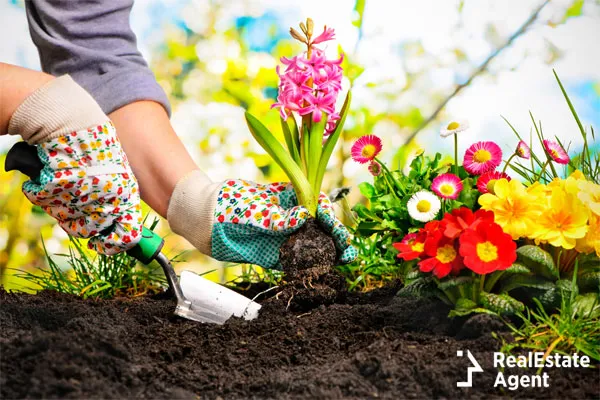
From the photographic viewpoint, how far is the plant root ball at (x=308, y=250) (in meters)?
1.71

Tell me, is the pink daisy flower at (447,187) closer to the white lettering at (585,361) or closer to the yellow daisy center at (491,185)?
the yellow daisy center at (491,185)

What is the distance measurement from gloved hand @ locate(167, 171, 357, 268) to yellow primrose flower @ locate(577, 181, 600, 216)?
0.59 metres

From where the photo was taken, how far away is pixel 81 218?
1660 mm

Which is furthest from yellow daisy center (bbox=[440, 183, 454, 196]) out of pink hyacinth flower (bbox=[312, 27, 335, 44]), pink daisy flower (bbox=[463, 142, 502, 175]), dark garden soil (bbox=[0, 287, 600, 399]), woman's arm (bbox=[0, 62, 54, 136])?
woman's arm (bbox=[0, 62, 54, 136])

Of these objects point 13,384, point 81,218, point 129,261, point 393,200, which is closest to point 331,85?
point 393,200

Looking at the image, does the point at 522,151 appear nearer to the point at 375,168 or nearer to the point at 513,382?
the point at 375,168

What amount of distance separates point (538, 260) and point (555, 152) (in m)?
0.35

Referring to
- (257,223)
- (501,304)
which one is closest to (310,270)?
(257,223)

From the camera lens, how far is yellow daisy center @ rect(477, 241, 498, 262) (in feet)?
4.16

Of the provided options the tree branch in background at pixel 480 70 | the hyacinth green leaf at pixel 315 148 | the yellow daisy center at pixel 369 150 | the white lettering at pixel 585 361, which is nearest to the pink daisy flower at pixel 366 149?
the yellow daisy center at pixel 369 150

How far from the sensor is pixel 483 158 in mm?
1544

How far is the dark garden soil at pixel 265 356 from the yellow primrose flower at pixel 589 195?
291 mm

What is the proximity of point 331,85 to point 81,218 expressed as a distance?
68 cm

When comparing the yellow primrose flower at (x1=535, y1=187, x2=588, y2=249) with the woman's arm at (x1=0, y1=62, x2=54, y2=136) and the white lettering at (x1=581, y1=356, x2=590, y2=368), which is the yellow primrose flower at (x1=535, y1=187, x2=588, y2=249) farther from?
the woman's arm at (x1=0, y1=62, x2=54, y2=136)
